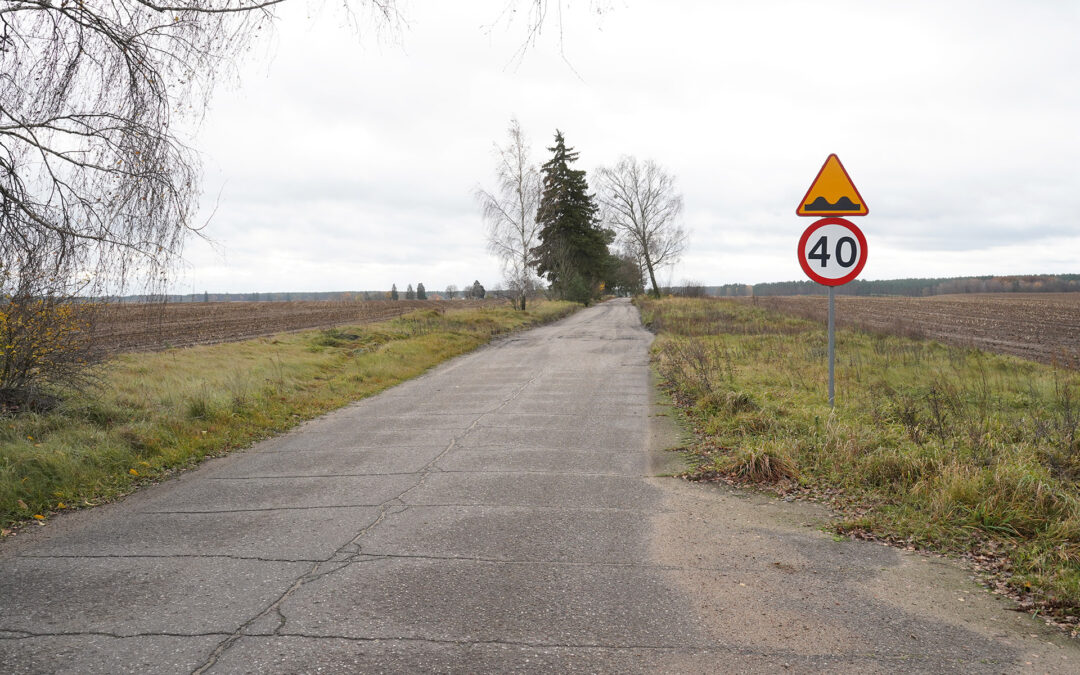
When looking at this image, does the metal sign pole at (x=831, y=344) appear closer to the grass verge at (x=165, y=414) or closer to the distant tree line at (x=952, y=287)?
the grass verge at (x=165, y=414)

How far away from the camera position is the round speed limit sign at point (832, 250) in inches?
314

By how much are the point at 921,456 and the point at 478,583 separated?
15.4 ft

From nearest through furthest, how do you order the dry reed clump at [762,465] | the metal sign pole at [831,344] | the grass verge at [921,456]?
1. the grass verge at [921,456]
2. the dry reed clump at [762,465]
3. the metal sign pole at [831,344]

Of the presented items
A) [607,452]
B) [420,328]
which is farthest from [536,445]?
[420,328]

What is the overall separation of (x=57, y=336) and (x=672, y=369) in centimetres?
980

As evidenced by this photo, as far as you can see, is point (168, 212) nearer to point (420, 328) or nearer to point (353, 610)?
point (353, 610)

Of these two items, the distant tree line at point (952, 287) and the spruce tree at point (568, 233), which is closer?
the spruce tree at point (568, 233)

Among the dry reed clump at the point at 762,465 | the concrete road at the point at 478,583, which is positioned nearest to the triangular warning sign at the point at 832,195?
the dry reed clump at the point at 762,465

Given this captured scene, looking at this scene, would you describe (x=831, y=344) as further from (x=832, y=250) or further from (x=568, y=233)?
(x=568, y=233)

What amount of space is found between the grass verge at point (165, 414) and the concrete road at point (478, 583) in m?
0.56

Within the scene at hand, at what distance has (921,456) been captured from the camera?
654 centimetres

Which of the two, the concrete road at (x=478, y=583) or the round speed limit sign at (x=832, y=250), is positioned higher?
the round speed limit sign at (x=832, y=250)

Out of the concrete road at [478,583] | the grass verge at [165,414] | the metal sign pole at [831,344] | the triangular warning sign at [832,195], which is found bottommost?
the concrete road at [478,583]

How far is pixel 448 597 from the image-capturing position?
3928 millimetres
